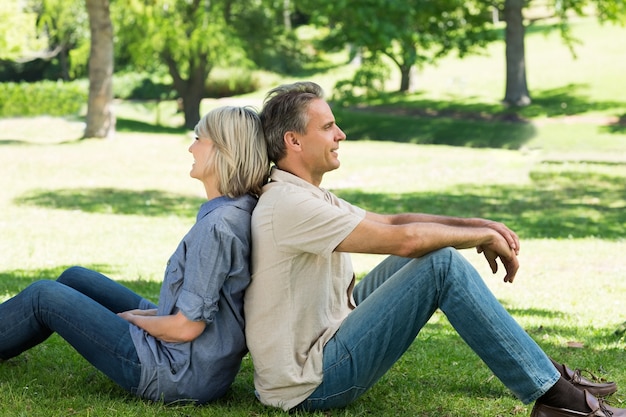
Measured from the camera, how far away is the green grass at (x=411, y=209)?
457cm

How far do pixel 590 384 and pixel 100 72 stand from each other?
20.6 metres

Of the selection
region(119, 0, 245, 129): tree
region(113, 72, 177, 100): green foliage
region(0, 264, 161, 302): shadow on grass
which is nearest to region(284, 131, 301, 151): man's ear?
region(0, 264, 161, 302): shadow on grass

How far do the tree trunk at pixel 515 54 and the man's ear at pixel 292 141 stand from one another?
88.8ft

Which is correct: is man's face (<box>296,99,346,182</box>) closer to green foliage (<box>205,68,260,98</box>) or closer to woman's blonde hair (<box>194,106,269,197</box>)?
woman's blonde hair (<box>194,106,269,197</box>)

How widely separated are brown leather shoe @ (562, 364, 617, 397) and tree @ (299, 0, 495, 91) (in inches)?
884

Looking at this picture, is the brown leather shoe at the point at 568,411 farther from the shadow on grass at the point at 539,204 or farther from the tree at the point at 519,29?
the tree at the point at 519,29

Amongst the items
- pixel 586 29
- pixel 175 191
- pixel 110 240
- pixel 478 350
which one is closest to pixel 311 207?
pixel 478 350

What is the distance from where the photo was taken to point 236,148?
153 inches

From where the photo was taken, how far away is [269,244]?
3863 millimetres

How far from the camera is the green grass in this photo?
457cm

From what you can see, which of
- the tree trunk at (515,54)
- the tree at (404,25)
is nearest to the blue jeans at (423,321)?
the tree at (404,25)

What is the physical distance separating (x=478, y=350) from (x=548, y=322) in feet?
9.59

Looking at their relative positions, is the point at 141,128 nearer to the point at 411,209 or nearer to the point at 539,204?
the point at 411,209

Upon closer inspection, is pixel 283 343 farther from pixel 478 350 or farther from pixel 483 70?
pixel 483 70
